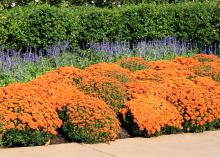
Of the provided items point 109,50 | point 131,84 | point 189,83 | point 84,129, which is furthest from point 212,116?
point 109,50

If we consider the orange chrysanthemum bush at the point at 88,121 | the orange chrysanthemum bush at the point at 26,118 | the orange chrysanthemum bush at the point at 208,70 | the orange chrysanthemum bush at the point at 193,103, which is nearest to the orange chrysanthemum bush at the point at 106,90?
the orange chrysanthemum bush at the point at 88,121

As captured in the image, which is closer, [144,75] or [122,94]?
[122,94]

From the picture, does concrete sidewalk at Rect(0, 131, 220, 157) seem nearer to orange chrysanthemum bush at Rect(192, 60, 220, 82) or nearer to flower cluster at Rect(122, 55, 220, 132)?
flower cluster at Rect(122, 55, 220, 132)

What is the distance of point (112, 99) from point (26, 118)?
166 cm

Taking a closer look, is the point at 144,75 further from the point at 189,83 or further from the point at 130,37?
the point at 130,37

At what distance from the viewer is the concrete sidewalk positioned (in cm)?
746

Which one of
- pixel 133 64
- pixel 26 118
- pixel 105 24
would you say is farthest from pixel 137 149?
pixel 105 24

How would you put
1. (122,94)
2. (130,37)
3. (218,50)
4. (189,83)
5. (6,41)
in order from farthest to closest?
(218,50), (130,37), (6,41), (189,83), (122,94)

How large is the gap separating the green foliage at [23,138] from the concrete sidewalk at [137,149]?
0.16 metres

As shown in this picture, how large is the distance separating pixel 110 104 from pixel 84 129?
3.36ft

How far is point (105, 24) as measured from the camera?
13.4 m

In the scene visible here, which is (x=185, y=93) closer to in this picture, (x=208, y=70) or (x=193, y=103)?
(x=193, y=103)

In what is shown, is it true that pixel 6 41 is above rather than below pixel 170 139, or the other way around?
above

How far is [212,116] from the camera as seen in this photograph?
9.30 metres
